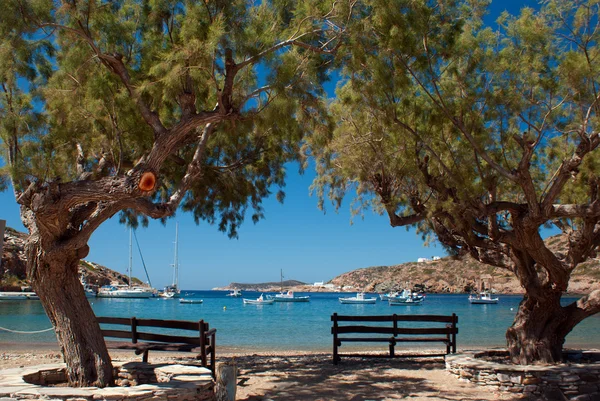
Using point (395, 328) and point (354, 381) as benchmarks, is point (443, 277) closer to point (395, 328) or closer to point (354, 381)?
point (395, 328)

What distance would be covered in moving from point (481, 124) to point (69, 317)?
7087mm

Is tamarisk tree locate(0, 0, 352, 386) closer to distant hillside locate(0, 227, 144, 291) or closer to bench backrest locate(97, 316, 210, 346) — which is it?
bench backrest locate(97, 316, 210, 346)

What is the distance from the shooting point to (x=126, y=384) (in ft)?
25.8

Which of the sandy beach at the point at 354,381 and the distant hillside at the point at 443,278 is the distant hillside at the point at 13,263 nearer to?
the sandy beach at the point at 354,381

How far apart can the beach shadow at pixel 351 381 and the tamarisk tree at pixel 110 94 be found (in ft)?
9.81

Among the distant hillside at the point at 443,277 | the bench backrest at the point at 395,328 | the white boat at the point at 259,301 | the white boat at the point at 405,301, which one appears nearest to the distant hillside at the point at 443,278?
the distant hillside at the point at 443,277

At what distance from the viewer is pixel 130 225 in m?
11.0

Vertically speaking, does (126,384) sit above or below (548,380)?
above

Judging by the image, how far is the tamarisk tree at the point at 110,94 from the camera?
6.67m

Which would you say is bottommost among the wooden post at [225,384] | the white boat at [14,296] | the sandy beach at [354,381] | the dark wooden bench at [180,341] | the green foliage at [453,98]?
the white boat at [14,296]

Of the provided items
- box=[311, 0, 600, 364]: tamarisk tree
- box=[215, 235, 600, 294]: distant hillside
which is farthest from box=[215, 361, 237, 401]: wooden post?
box=[215, 235, 600, 294]: distant hillside

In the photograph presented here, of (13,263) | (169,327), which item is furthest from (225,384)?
(13,263)

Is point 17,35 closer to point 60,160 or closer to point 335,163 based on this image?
point 60,160

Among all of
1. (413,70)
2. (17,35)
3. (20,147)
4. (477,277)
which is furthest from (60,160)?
(477,277)
